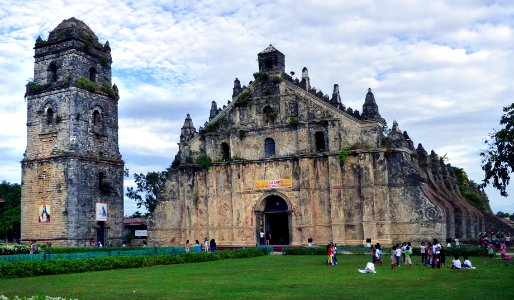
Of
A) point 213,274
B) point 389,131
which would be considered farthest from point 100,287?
point 389,131

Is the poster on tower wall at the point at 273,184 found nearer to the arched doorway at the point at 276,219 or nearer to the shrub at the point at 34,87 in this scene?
the arched doorway at the point at 276,219

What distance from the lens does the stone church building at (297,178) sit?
36000mm

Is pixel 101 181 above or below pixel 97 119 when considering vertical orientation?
below

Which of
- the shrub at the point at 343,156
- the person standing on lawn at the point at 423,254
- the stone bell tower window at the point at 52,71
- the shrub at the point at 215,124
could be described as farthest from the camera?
the stone bell tower window at the point at 52,71

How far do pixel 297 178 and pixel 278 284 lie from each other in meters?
20.9

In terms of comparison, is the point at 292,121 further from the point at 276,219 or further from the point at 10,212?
the point at 10,212

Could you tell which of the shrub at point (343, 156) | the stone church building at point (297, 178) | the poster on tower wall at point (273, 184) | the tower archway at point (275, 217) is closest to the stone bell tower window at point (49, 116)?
the stone church building at point (297, 178)

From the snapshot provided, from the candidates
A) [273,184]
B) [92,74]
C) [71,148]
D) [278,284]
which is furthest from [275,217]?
[278,284]

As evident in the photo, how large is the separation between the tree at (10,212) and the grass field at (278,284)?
44752mm

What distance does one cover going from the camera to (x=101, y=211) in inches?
1775

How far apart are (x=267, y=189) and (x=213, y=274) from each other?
689 inches

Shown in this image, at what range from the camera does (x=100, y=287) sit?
17609mm

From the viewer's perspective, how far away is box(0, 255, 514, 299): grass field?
15188 mm

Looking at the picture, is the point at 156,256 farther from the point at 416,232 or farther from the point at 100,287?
the point at 416,232
